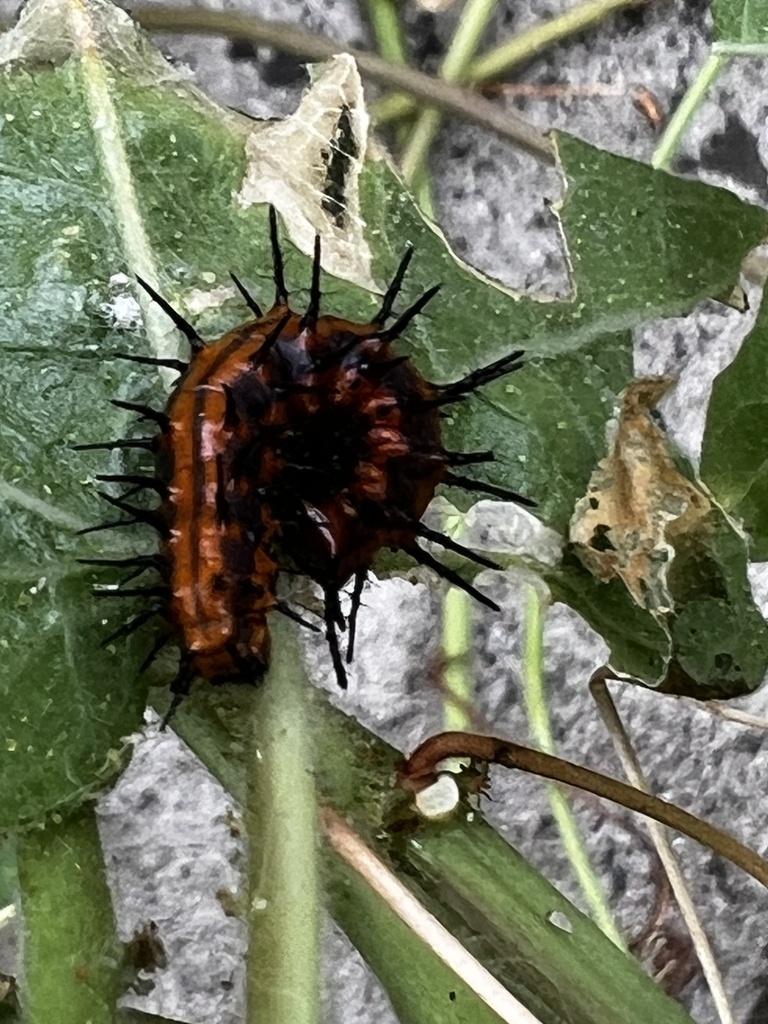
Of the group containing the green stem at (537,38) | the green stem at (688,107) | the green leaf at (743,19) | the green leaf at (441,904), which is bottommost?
the green leaf at (441,904)

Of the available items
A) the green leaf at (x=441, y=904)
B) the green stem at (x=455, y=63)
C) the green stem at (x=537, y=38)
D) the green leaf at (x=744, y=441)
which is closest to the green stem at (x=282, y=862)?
the green leaf at (x=441, y=904)

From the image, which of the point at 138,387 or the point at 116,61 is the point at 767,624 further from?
the point at 116,61

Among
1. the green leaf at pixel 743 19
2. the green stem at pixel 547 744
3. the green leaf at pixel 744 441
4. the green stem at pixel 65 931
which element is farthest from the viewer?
the green stem at pixel 547 744

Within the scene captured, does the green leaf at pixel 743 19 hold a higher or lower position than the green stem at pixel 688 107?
lower

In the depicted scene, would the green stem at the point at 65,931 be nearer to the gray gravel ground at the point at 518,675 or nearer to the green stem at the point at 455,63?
the gray gravel ground at the point at 518,675

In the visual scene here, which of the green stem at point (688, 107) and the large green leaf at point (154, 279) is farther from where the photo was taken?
the green stem at point (688, 107)

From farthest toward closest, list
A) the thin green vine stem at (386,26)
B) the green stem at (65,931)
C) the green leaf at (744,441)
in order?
1. the thin green vine stem at (386,26)
2. the green leaf at (744,441)
3. the green stem at (65,931)

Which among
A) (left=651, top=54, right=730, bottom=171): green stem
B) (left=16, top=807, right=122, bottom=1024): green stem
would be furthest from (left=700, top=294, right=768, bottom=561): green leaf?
(left=16, top=807, right=122, bottom=1024): green stem
